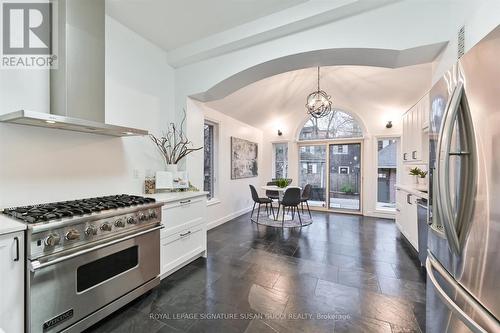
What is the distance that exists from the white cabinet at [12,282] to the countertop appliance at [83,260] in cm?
4

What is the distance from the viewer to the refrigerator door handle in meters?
0.80

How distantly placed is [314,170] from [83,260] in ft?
19.1

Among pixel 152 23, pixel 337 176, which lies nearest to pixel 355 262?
pixel 337 176

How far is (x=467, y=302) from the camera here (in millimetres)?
902

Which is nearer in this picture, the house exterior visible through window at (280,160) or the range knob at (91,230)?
the range knob at (91,230)

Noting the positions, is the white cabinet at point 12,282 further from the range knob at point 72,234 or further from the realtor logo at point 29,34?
the realtor logo at point 29,34

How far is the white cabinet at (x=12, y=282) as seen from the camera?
1.28 m

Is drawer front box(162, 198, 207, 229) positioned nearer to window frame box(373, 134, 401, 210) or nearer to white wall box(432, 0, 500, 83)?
white wall box(432, 0, 500, 83)

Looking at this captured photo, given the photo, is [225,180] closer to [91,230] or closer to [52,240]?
[91,230]

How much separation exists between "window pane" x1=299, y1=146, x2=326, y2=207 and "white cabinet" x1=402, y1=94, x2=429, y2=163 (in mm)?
2527

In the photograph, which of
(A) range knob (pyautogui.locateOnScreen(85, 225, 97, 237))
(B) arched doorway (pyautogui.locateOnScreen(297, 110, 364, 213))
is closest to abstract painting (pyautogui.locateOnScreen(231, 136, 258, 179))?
(B) arched doorway (pyautogui.locateOnScreen(297, 110, 364, 213))

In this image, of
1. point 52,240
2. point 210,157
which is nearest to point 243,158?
point 210,157

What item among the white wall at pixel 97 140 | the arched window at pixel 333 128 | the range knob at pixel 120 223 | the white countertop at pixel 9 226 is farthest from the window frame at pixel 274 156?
the white countertop at pixel 9 226

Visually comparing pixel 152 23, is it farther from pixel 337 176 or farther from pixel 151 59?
pixel 337 176
